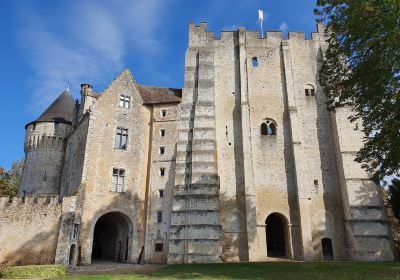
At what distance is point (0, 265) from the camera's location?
19.4 m

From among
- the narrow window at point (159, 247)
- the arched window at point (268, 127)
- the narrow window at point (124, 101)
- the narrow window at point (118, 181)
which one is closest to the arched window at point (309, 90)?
the arched window at point (268, 127)

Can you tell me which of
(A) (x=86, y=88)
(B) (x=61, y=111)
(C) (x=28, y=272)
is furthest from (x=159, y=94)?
(C) (x=28, y=272)

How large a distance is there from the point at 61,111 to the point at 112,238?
44.6 feet

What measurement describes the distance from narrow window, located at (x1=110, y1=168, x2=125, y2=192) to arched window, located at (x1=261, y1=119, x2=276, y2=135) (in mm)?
11789

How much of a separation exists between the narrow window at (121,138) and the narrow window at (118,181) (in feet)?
6.32

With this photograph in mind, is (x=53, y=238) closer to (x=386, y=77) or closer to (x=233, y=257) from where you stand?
(x=233, y=257)

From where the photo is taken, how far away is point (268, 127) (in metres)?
26.7

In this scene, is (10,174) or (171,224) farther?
(10,174)

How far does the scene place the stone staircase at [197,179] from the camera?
21766mm

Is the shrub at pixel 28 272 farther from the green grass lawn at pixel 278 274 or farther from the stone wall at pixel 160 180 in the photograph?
the stone wall at pixel 160 180

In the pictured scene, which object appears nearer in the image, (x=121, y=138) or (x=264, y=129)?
(x=121, y=138)

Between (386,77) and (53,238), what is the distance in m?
20.6

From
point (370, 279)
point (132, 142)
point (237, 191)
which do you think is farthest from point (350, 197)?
point (132, 142)

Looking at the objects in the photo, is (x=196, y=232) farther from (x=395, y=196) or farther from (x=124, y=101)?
(x=395, y=196)
